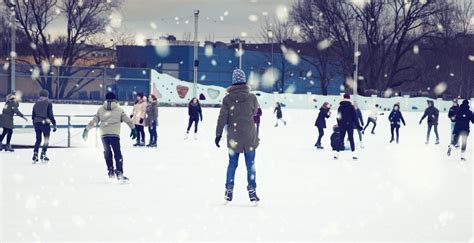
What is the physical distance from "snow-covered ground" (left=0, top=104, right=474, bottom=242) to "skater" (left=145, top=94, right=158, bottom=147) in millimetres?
1544

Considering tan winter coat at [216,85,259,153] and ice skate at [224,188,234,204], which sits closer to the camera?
tan winter coat at [216,85,259,153]

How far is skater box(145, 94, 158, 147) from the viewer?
65.0 feet

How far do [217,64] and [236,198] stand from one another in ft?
201

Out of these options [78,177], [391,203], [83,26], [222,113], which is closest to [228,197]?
[222,113]

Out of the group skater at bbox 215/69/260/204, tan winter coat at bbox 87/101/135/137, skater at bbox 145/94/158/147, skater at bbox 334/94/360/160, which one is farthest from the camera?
skater at bbox 145/94/158/147

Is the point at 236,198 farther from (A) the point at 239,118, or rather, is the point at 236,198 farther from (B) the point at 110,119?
(B) the point at 110,119

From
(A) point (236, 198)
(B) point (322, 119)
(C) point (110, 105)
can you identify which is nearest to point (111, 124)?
(C) point (110, 105)

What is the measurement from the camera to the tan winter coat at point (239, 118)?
911cm

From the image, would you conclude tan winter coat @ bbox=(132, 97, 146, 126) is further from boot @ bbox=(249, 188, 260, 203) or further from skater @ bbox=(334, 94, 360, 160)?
boot @ bbox=(249, 188, 260, 203)

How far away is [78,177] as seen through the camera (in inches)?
483

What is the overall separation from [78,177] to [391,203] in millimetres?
5195

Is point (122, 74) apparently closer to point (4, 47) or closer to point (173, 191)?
point (4, 47)

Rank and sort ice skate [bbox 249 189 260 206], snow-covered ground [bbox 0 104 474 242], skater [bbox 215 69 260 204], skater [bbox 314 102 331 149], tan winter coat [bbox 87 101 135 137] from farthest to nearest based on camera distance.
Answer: skater [bbox 314 102 331 149]
tan winter coat [bbox 87 101 135 137]
ice skate [bbox 249 189 260 206]
skater [bbox 215 69 260 204]
snow-covered ground [bbox 0 104 474 242]

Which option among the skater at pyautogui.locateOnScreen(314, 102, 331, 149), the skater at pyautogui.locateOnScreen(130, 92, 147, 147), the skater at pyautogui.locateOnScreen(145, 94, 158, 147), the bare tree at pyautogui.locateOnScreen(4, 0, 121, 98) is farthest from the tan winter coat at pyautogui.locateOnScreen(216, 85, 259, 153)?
the bare tree at pyautogui.locateOnScreen(4, 0, 121, 98)
